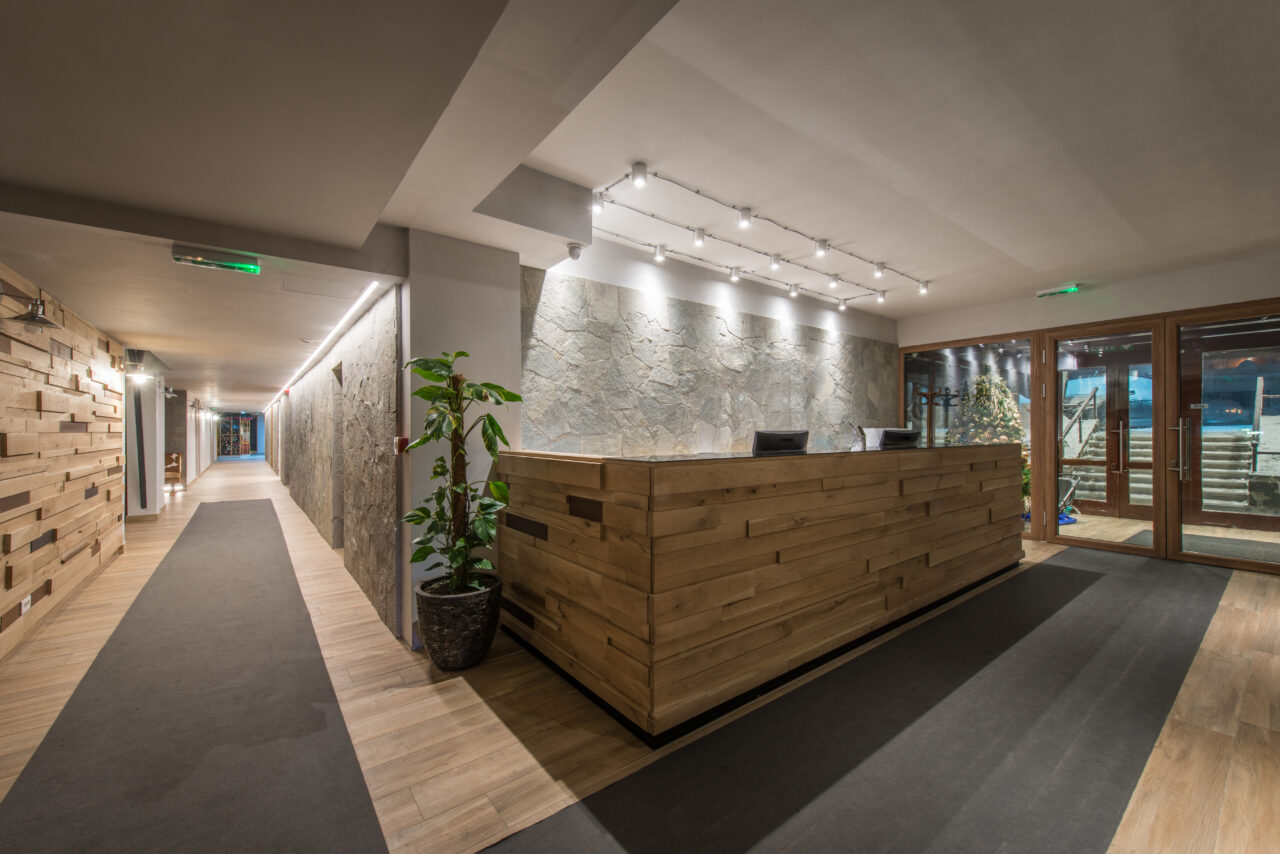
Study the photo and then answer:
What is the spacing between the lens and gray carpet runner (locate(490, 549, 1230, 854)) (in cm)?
163

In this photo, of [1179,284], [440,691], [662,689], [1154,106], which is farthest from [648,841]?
[1179,284]

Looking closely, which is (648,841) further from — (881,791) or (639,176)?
(639,176)

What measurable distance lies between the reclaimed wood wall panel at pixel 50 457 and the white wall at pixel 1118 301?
8.41 m

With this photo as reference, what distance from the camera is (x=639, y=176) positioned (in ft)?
10.1

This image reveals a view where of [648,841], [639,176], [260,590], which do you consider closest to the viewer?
[648,841]

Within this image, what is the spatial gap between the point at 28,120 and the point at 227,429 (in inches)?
1192

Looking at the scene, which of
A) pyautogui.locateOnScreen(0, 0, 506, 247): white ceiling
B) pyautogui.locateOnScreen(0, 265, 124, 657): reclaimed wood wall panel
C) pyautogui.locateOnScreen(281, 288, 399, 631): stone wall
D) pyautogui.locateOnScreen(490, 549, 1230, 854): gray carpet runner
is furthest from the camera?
pyautogui.locateOnScreen(281, 288, 399, 631): stone wall

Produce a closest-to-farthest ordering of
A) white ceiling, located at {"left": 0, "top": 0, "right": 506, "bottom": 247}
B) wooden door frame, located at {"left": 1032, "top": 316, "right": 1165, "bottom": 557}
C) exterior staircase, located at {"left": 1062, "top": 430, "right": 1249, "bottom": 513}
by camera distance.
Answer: white ceiling, located at {"left": 0, "top": 0, "right": 506, "bottom": 247} → exterior staircase, located at {"left": 1062, "top": 430, "right": 1249, "bottom": 513} → wooden door frame, located at {"left": 1032, "top": 316, "right": 1165, "bottom": 557}

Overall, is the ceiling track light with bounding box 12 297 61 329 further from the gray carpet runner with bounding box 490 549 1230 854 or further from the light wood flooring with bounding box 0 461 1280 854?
the gray carpet runner with bounding box 490 549 1230 854

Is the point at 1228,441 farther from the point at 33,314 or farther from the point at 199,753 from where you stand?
the point at 33,314

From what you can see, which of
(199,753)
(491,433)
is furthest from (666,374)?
(199,753)

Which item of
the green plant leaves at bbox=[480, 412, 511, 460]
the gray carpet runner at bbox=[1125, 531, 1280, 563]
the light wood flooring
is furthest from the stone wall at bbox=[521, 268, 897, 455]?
the gray carpet runner at bbox=[1125, 531, 1280, 563]

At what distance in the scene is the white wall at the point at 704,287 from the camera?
422 centimetres

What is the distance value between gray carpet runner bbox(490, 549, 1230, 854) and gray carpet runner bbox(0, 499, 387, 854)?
0.82 metres
